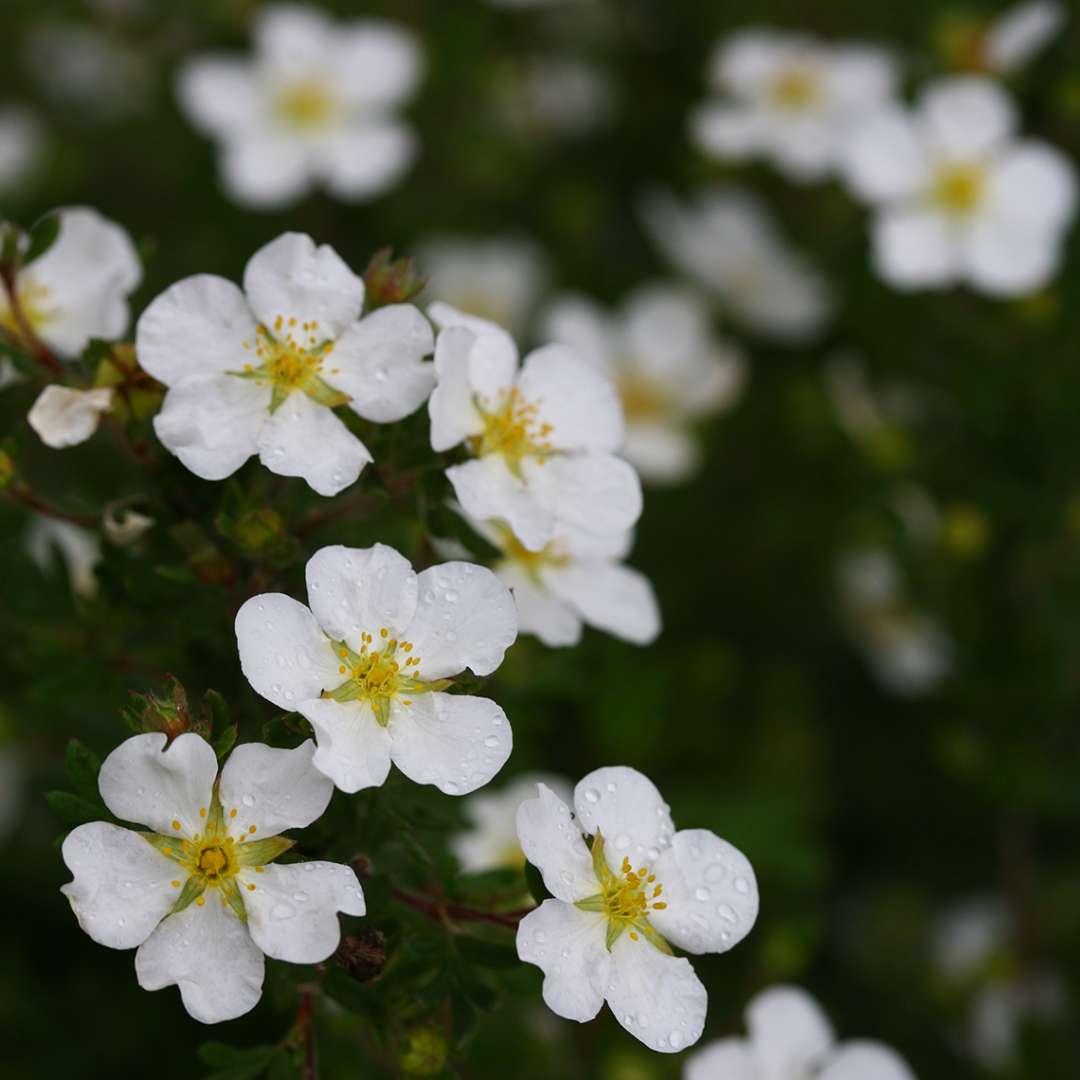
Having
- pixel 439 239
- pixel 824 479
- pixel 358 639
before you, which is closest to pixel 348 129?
pixel 439 239

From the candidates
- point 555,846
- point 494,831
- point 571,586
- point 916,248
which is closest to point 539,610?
point 571,586

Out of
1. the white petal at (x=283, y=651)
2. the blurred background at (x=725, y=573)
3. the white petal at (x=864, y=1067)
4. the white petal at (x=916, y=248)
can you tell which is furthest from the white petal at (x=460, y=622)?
the white petal at (x=916, y=248)

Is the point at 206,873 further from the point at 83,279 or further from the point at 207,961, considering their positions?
the point at 83,279

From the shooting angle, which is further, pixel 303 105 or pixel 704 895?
pixel 303 105

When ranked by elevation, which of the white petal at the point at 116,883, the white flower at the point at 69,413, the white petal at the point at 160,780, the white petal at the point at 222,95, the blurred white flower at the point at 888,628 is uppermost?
the white flower at the point at 69,413

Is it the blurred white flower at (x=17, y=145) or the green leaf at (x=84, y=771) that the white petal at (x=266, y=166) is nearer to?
the blurred white flower at (x=17, y=145)

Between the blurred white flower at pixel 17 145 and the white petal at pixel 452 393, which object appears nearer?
the white petal at pixel 452 393

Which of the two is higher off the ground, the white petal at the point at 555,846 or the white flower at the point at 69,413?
the white flower at the point at 69,413
